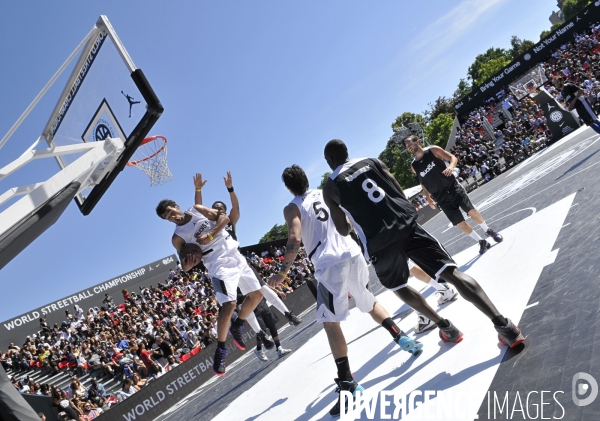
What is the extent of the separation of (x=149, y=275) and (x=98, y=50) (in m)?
23.9

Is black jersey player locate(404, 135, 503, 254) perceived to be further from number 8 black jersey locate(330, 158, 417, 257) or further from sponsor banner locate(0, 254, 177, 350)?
sponsor banner locate(0, 254, 177, 350)

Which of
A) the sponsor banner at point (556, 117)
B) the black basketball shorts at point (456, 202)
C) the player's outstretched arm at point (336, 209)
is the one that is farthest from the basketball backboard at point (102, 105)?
the sponsor banner at point (556, 117)

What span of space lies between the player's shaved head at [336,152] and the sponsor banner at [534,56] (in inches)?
1472

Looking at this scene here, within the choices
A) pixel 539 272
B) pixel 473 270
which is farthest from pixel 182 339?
pixel 539 272

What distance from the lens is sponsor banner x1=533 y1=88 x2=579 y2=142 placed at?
21.3m

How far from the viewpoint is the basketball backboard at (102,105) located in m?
6.76

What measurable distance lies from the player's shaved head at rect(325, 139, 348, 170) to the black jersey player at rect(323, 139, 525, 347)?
0.26ft

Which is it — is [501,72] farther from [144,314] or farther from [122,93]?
[122,93]

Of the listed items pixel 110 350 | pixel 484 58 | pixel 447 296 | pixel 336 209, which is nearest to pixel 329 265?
pixel 336 209

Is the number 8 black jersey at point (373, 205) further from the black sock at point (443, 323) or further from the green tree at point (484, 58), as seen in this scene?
the green tree at point (484, 58)

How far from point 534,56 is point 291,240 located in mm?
37933

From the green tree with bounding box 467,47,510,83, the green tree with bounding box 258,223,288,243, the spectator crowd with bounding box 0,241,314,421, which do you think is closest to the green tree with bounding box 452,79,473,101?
the green tree with bounding box 467,47,510,83

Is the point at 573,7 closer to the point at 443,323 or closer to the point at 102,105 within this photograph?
the point at 102,105

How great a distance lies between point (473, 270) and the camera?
5.81m
